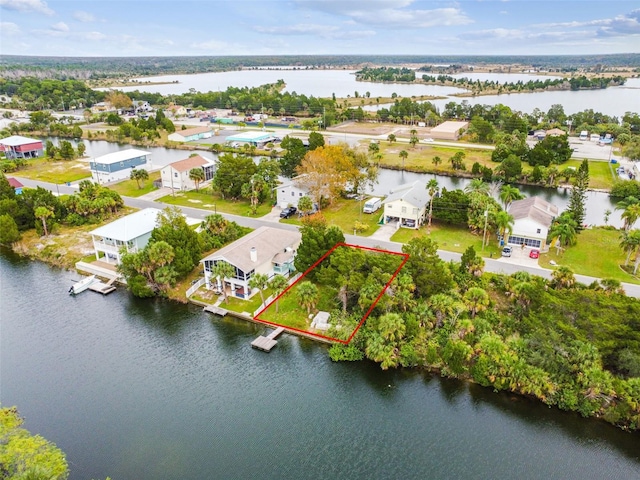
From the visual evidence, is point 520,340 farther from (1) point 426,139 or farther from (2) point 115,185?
(1) point 426,139

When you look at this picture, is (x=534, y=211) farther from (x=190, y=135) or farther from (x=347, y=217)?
(x=190, y=135)

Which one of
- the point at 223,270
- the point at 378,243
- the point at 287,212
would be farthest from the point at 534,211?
the point at 223,270

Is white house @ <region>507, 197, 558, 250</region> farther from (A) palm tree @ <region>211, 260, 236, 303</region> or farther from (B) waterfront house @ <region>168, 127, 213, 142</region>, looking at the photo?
(B) waterfront house @ <region>168, 127, 213, 142</region>

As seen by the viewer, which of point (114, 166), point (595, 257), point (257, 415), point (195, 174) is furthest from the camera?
point (114, 166)

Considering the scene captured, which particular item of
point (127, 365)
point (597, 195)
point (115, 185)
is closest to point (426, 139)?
point (597, 195)

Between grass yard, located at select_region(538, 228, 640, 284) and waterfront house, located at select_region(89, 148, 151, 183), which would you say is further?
waterfront house, located at select_region(89, 148, 151, 183)

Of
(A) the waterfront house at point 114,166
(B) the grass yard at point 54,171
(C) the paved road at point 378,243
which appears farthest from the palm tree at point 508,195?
(B) the grass yard at point 54,171

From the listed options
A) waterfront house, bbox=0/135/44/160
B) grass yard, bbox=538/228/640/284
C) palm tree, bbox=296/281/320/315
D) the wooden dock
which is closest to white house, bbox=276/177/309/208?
the wooden dock
